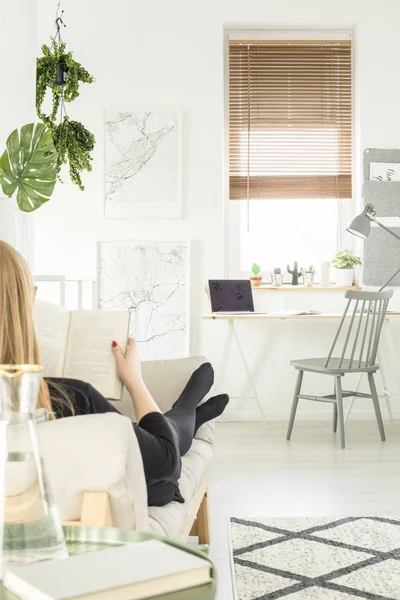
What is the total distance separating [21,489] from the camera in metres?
0.90

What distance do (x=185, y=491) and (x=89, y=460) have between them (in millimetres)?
1042

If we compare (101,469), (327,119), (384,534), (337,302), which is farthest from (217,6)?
(101,469)

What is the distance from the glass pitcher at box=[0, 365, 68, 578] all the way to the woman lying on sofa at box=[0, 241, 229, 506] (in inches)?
21.0

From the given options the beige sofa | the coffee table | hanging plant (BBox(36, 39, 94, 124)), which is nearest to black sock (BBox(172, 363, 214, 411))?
the beige sofa

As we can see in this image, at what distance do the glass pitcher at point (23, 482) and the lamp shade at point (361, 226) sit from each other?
4.46m

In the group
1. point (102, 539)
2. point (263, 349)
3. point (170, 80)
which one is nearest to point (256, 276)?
point (263, 349)

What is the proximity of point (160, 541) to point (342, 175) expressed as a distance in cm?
515

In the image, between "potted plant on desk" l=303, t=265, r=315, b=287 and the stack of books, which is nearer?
the stack of books

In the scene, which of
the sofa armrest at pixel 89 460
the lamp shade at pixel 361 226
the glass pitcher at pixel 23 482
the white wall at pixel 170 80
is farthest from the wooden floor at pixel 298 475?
the glass pitcher at pixel 23 482

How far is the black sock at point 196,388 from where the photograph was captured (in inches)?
111

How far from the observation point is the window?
5.83m

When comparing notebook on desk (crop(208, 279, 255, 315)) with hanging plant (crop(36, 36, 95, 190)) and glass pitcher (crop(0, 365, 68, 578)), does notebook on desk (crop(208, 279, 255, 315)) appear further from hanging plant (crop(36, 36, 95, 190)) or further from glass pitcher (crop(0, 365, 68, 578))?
glass pitcher (crop(0, 365, 68, 578))

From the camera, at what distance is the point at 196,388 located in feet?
9.54

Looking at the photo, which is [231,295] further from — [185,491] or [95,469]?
[95,469]
